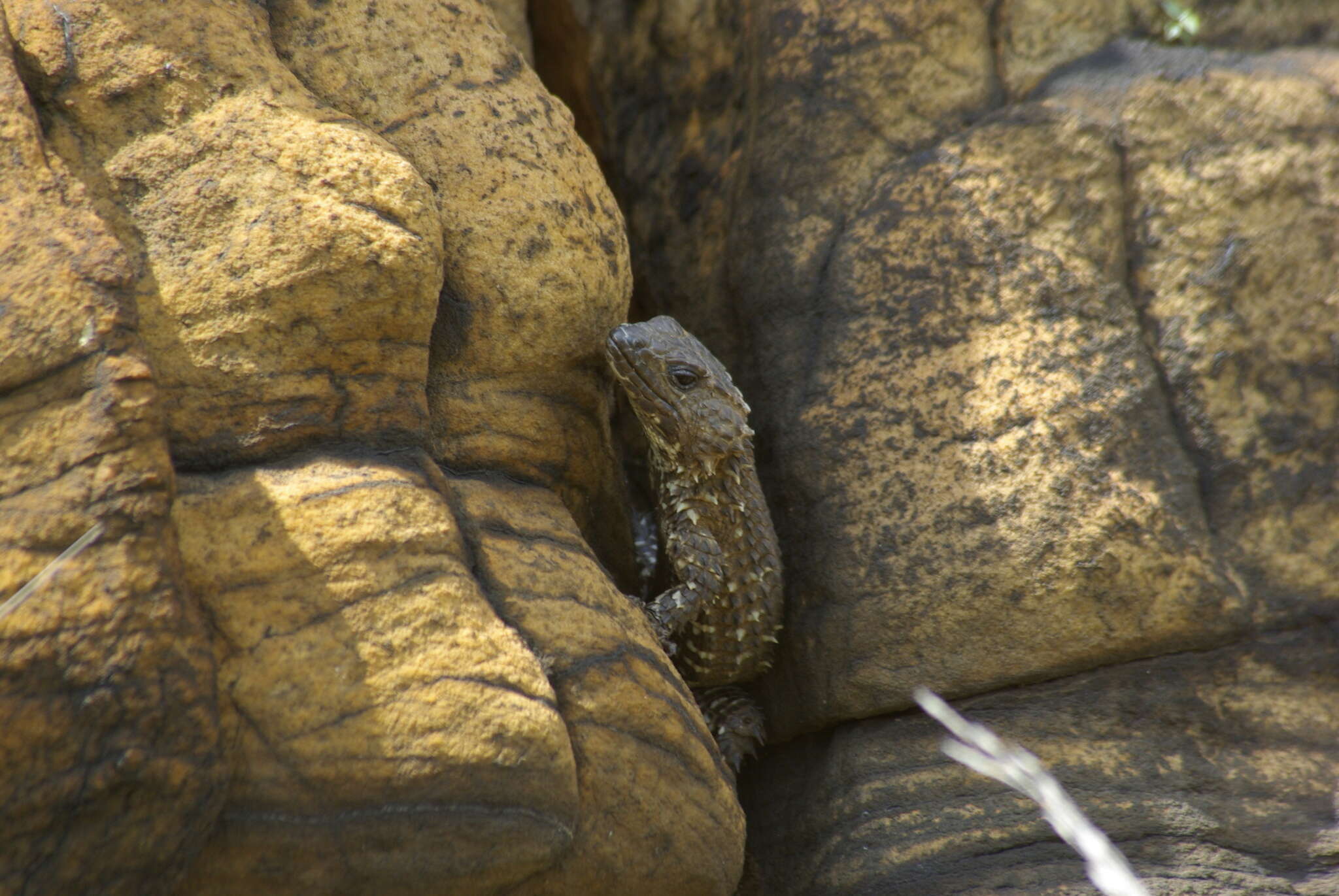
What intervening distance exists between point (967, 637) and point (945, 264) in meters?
1.45

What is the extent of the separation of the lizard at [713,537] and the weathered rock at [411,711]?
3.55 feet

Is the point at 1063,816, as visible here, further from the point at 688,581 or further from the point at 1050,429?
the point at 688,581

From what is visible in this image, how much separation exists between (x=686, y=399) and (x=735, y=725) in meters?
Result: 1.37

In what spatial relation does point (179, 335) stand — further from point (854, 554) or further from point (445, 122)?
point (854, 554)

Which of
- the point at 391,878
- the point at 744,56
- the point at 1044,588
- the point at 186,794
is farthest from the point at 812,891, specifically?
the point at 744,56

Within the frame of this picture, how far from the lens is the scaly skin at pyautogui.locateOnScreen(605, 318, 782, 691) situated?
13.0ft

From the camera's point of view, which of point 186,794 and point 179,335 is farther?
point 179,335

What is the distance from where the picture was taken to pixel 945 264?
3.88 metres

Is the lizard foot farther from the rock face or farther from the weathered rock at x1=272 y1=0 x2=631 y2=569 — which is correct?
the weathered rock at x1=272 y1=0 x2=631 y2=569

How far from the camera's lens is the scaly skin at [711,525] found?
3.95 m

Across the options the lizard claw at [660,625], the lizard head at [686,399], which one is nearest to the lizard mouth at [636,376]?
the lizard head at [686,399]

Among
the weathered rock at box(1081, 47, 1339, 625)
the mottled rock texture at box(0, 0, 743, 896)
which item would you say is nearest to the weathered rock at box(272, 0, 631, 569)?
the mottled rock texture at box(0, 0, 743, 896)

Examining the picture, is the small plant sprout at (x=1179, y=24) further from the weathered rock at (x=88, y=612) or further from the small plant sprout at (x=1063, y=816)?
the weathered rock at (x=88, y=612)

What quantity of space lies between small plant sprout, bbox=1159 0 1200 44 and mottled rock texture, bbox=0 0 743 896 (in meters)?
2.63
